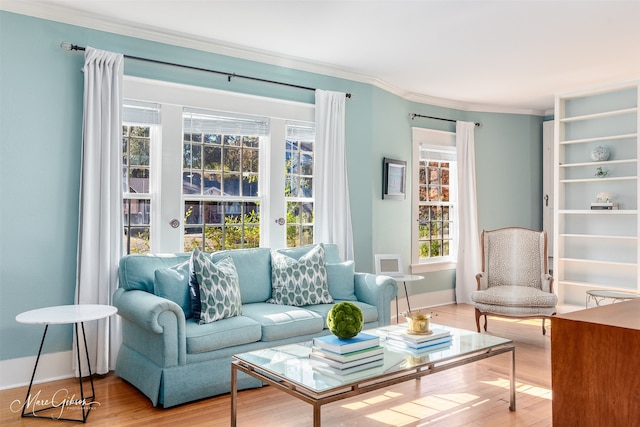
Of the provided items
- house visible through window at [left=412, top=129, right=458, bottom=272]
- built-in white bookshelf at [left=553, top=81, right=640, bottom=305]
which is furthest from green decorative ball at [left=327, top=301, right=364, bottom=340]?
built-in white bookshelf at [left=553, top=81, right=640, bottom=305]

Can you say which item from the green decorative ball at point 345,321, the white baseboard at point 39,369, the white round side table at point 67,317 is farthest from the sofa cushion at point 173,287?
the green decorative ball at point 345,321

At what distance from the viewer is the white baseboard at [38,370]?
3299 millimetres

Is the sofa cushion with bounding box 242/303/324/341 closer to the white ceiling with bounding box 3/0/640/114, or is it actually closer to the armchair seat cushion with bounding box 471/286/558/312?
the armchair seat cushion with bounding box 471/286/558/312

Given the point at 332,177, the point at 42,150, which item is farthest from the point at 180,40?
the point at 332,177

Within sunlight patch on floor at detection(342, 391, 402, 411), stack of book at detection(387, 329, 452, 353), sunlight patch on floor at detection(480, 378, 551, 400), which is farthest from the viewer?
sunlight patch on floor at detection(480, 378, 551, 400)

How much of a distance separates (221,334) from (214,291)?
0.31 meters

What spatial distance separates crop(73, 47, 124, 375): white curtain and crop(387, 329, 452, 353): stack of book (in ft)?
6.83

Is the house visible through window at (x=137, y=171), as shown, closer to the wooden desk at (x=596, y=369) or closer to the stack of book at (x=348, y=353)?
the stack of book at (x=348, y=353)

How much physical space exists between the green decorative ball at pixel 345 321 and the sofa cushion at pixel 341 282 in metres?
1.73

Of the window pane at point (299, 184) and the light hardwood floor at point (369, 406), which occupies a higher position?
the window pane at point (299, 184)

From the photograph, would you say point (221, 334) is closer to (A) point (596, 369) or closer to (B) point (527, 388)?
(B) point (527, 388)

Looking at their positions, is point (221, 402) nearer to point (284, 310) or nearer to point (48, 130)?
point (284, 310)

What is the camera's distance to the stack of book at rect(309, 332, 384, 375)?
2301mm

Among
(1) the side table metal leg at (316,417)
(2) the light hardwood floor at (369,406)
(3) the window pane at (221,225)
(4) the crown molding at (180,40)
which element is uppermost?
(4) the crown molding at (180,40)
